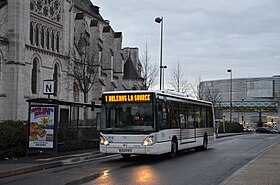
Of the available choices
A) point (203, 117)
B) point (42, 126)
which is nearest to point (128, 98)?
point (42, 126)

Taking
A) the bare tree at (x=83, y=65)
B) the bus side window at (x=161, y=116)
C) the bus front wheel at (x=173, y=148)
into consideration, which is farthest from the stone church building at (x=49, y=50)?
the bus side window at (x=161, y=116)

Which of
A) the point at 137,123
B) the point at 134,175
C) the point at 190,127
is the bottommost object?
the point at 134,175

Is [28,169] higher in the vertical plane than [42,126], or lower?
lower

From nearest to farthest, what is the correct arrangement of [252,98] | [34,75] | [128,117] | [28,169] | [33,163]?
[28,169]
[33,163]
[128,117]
[34,75]
[252,98]

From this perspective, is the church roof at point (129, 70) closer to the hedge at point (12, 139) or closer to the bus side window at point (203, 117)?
the bus side window at point (203, 117)

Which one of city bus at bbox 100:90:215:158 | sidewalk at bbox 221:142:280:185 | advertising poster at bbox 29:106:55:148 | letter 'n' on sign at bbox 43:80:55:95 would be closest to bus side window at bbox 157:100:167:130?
city bus at bbox 100:90:215:158

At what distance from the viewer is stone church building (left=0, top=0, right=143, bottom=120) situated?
36438 millimetres

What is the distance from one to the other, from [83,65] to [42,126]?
23018 mm

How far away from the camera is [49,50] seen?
42.0 metres

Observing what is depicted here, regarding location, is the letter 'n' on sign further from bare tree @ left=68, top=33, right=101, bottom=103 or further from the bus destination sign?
bare tree @ left=68, top=33, right=101, bottom=103

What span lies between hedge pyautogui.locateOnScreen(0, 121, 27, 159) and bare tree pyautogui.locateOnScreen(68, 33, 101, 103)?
18566mm

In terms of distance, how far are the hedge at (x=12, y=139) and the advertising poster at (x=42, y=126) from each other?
0.52 metres

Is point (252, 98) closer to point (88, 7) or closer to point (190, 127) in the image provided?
point (88, 7)

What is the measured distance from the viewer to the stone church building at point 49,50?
120 feet
